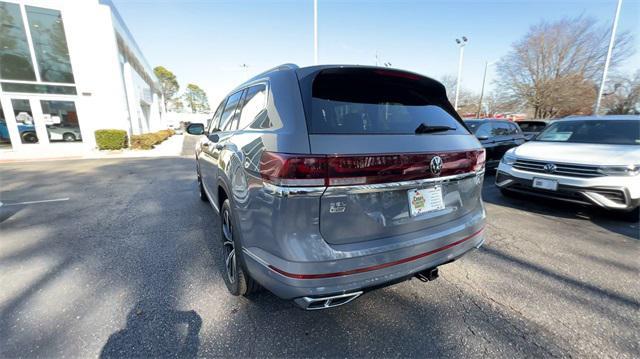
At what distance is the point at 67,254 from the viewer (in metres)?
3.17

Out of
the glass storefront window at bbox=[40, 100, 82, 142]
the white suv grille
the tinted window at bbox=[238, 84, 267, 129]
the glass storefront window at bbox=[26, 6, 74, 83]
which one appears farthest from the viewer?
the glass storefront window at bbox=[40, 100, 82, 142]

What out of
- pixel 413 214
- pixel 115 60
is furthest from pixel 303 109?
pixel 115 60

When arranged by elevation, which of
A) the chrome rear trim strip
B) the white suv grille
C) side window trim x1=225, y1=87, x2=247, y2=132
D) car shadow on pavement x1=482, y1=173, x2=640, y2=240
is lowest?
car shadow on pavement x1=482, y1=173, x2=640, y2=240

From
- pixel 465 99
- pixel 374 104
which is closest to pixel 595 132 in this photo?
pixel 374 104

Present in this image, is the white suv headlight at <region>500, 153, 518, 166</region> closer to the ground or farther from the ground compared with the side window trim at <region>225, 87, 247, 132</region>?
closer to the ground

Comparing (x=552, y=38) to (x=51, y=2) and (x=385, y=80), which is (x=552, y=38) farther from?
(x=51, y=2)

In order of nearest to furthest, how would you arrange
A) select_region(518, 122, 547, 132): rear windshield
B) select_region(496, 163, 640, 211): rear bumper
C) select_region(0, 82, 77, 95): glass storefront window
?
select_region(496, 163, 640, 211): rear bumper < select_region(518, 122, 547, 132): rear windshield < select_region(0, 82, 77, 95): glass storefront window

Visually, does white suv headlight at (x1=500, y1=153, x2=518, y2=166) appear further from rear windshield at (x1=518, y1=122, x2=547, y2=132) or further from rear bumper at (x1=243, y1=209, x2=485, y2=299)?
rear windshield at (x1=518, y1=122, x2=547, y2=132)

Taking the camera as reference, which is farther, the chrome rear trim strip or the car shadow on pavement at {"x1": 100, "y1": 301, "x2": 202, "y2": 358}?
the car shadow on pavement at {"x1": 100, "y1": 301, "x2": 202, "y2": 358}

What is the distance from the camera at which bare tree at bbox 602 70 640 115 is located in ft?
85.1

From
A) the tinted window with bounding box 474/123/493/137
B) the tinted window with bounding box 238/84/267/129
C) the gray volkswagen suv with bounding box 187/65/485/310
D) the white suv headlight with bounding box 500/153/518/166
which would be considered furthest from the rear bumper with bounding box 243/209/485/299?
the tinted window with bounding box 474/123/493/137

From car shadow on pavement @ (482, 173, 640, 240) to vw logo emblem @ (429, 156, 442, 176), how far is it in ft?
12.6

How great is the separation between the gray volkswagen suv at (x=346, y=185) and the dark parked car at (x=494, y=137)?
5.79m

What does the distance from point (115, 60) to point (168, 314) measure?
1790cm
